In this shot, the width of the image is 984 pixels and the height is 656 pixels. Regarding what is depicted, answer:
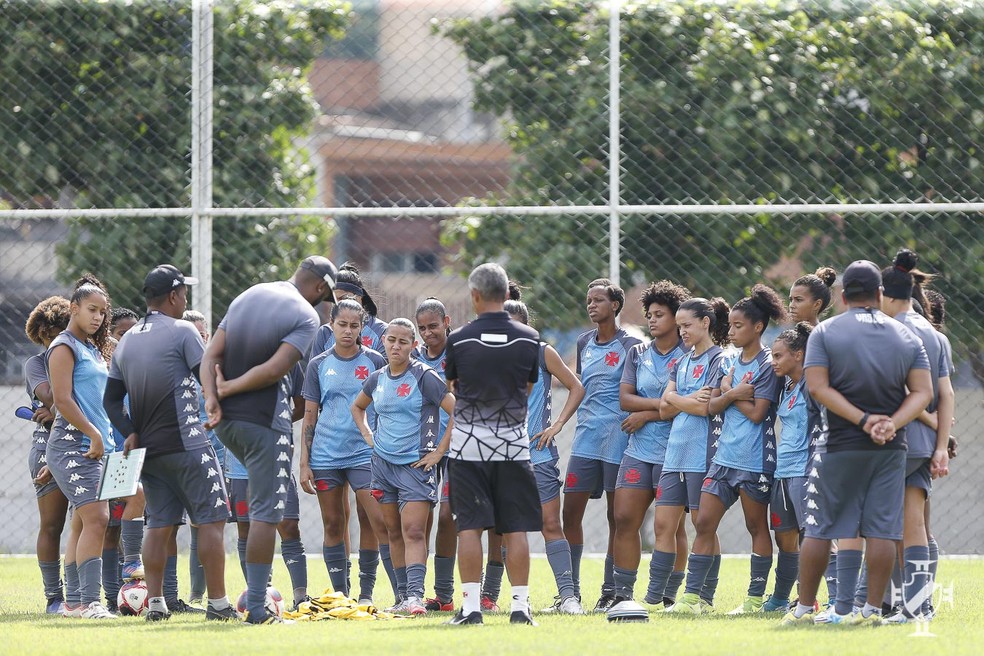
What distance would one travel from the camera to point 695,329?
8.34 metres

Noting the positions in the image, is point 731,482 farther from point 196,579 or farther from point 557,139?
point 557,139

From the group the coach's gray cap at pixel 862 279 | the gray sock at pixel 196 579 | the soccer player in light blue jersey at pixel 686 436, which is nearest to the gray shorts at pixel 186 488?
the gray sock at pixel 196 579

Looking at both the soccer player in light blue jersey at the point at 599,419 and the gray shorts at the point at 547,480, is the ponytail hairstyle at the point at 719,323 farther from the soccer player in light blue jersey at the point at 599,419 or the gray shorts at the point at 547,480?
the gray shorts at the point at 547,480

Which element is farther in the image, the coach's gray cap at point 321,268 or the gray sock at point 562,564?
the gray sock at point 562,564

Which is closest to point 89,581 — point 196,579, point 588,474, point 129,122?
point 196,579

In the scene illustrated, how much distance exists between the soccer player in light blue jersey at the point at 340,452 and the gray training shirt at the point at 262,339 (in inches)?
56.4

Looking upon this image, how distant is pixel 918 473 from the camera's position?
7254mm

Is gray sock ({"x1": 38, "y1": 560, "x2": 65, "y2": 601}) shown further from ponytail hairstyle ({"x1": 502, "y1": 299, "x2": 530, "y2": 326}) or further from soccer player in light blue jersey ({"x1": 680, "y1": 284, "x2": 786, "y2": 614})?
soccer player in light blue jersey ({"x1": 680, "y1": 284, "x2": 786, "y2": 614})

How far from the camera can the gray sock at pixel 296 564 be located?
331 inches

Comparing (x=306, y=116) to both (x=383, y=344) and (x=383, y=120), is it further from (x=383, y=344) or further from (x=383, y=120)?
(x=383, y=344)

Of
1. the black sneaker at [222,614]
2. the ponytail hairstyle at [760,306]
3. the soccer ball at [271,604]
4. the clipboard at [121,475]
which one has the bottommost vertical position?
the black sneaker at [222,614]

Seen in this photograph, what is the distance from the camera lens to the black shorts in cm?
707

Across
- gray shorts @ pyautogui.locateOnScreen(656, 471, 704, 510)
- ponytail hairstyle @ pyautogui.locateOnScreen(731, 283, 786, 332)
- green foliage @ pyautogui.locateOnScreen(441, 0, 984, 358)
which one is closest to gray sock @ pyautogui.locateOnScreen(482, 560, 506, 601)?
gray shorts @ pyautogui.locateOnScreen(656, 471, 704, 510)

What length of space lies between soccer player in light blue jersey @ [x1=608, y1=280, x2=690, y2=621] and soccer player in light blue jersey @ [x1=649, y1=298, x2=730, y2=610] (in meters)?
0.09
